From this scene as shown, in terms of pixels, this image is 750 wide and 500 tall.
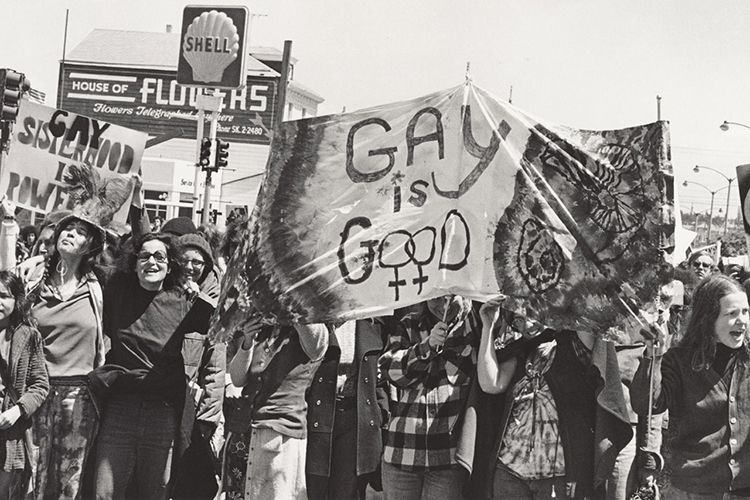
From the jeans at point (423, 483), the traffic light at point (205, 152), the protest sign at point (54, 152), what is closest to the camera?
the jeans at point (423, 483)

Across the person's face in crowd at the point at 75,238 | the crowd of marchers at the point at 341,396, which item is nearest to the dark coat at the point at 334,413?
the crowd of marchers at the point at 341,396

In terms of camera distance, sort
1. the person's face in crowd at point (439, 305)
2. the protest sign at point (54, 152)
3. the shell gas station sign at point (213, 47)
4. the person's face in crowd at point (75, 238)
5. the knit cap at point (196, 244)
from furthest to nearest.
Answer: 1. the shell gas station sign at point (213, 47)
2. the protest sign at point (54, 152)
3. the knit cap at point (196, 244)
4. the person's face in crowd at point (75, 238)
5. the person's face in crowd at point (439, 305)

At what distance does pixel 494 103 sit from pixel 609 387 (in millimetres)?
1413

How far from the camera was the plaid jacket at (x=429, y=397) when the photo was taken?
4.89m

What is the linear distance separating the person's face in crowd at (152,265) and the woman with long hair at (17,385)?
0.63 meters

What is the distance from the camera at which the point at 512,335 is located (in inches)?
190

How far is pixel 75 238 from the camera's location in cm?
575

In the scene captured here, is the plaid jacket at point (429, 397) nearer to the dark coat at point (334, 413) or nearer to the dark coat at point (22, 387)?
the dark coat at point (334, 413)

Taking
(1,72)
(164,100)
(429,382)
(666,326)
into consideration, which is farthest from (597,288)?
(164,100)

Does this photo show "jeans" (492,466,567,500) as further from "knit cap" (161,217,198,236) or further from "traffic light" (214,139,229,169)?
"traffic light" (214,139,229,169)

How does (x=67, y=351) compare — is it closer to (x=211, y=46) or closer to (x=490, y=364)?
(x=490, y=364)

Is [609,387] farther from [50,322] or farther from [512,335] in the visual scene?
[50,322]

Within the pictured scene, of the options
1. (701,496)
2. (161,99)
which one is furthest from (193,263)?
(161,99)

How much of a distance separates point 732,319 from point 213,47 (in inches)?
1317
